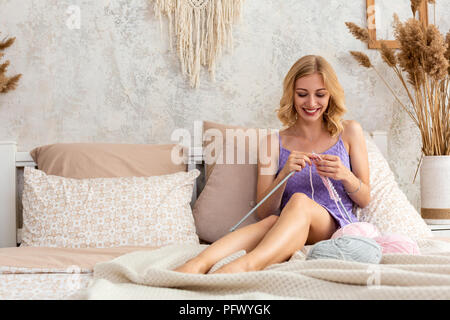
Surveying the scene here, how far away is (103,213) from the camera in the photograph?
1544mm

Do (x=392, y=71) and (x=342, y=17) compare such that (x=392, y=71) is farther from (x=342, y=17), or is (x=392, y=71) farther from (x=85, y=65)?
(x=85, y=65)

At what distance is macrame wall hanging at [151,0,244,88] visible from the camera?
82.8 inches

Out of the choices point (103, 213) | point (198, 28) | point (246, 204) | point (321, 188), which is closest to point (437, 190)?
point (321, 188)

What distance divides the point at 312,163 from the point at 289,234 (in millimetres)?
514

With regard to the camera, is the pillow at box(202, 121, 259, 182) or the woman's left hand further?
the pillow at box(202, 121, 259, 182)

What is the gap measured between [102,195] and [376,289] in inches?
42.0

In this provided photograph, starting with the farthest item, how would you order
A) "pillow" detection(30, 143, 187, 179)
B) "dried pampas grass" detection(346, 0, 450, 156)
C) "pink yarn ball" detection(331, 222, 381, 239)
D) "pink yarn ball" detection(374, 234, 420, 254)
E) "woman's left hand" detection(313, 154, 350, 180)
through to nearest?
"dried pampas grass" detection(346, 0, 450, 156)
"pillow" detection(30, 143, 187, 179)
"woman's left hand" detection(313, 154, 350, 180)
"pink yarn ball" detection(331, 222, 381, 239)
"pink yarn ball" detection(374, 234, 420, 254)

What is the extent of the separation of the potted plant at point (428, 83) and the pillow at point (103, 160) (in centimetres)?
104

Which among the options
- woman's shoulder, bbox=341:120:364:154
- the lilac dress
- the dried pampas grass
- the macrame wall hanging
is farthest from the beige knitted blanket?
the macrame wall hanging

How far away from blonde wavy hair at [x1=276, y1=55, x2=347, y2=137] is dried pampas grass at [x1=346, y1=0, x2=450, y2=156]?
1.40 ft

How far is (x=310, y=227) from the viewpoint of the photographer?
147 cm

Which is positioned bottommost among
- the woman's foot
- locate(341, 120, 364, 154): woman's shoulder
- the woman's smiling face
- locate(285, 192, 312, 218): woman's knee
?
the woman's foot

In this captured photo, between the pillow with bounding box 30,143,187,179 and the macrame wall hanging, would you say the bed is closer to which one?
the pillow with bounding box 30,143,187,179

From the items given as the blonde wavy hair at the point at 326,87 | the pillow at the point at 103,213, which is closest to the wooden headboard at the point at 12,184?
the pillow at the point at 103,213
